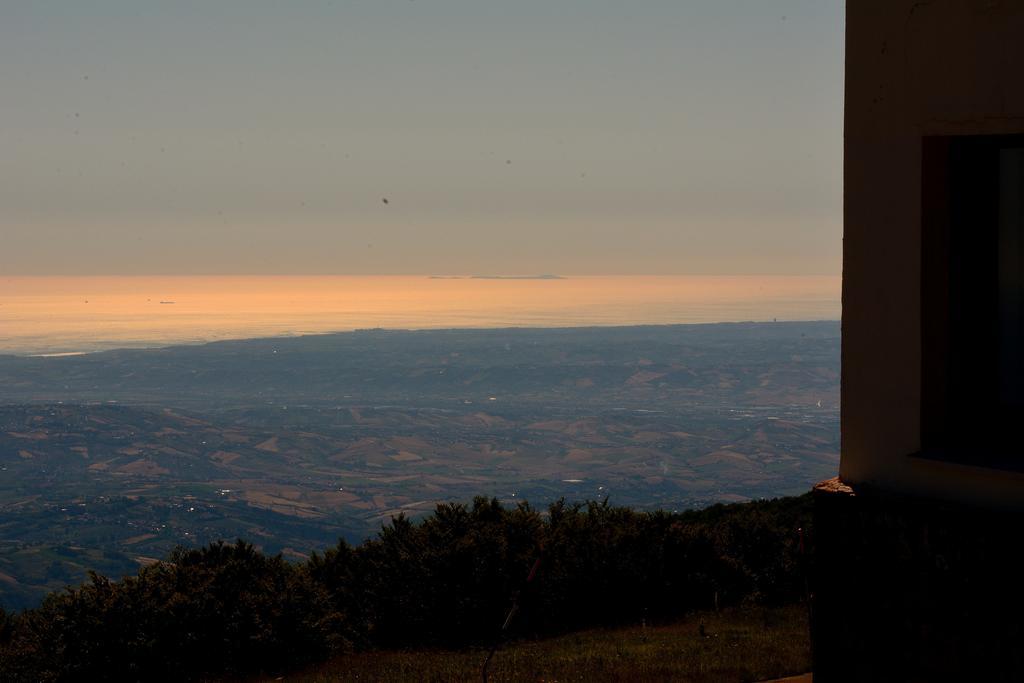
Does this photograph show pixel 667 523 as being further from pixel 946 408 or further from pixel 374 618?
pixel 946 408

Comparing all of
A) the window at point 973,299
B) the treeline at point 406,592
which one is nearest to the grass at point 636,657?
the treeline at point 406,592

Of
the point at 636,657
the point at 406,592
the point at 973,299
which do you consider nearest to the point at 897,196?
the point at 973,299

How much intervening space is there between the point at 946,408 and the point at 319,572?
22.4 meters

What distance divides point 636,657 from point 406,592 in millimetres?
6792

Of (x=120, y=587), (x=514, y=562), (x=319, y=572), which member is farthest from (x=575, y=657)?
(x=319, y=572)

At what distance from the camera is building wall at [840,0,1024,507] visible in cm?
559

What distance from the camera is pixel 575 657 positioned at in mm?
16828

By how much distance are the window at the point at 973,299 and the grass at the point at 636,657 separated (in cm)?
849

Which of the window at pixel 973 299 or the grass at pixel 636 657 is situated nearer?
the window at pixel 973 299

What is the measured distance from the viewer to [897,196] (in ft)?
19.5

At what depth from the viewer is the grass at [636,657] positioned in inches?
574

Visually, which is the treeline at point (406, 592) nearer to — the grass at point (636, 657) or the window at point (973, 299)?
the grass at point (636, 657)

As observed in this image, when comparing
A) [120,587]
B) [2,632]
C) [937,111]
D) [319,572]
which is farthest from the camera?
[319,572]

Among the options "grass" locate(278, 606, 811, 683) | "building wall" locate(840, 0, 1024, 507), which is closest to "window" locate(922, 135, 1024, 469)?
"building wall" locate(840, 0, 1024, 507)
